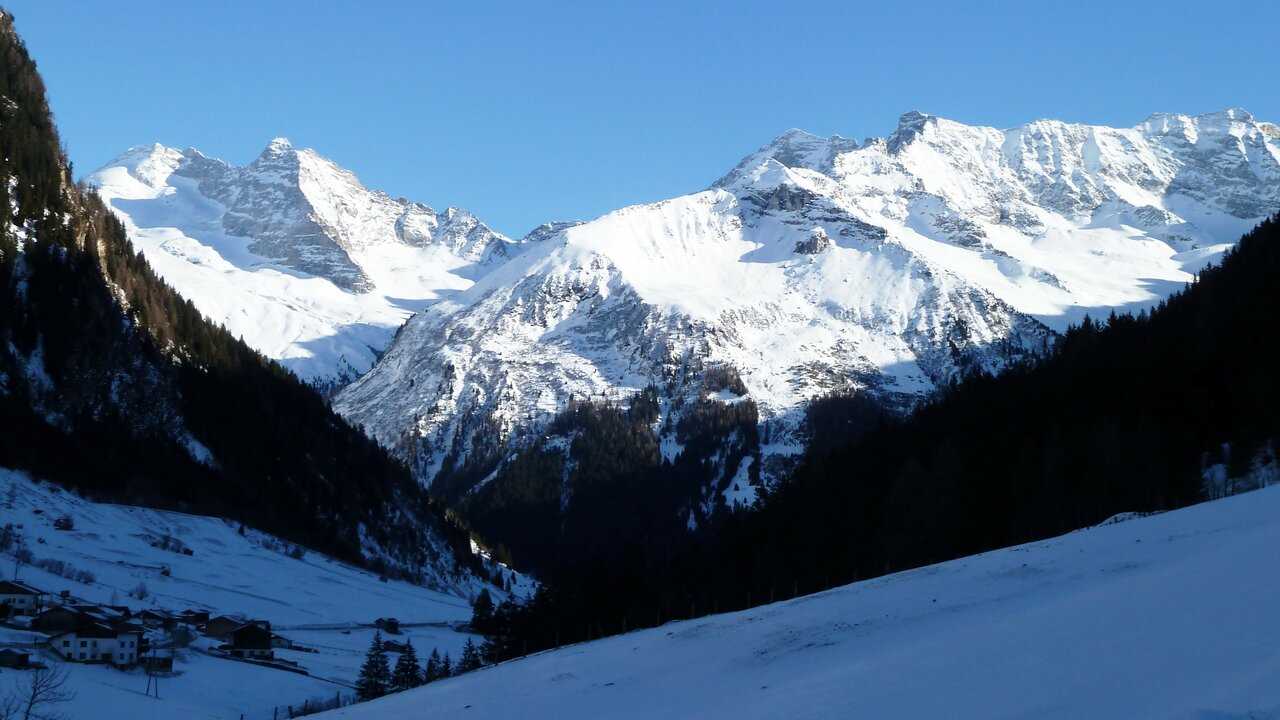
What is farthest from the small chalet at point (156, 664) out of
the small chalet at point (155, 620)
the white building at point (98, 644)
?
the small chalet at point (155, 620)

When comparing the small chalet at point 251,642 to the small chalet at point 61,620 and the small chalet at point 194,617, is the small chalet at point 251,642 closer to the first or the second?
the small chalet at point 194,617

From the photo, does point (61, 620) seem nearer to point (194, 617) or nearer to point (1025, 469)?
point (194, 617)

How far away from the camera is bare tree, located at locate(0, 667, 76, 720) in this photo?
159ft

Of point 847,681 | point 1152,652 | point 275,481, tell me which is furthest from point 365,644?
point 1152,652

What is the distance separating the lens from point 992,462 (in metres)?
94.4

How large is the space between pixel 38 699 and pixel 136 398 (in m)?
88.9

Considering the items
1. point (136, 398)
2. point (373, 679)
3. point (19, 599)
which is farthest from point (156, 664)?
point (136, 398)

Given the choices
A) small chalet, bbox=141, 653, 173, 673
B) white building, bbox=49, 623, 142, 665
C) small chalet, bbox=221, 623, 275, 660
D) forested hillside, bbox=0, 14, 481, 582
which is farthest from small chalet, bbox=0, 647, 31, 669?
forested hillside, bbox=0, 14, 481, 582

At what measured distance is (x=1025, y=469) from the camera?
292ft

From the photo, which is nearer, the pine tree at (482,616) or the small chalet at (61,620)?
the small chalet at (61,620)

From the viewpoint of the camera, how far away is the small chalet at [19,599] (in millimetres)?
75312

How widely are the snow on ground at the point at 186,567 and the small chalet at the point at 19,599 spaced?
751 centimetres

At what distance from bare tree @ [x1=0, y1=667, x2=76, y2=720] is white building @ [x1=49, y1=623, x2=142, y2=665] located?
31.7 ft

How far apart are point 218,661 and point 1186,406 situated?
71.0 m
